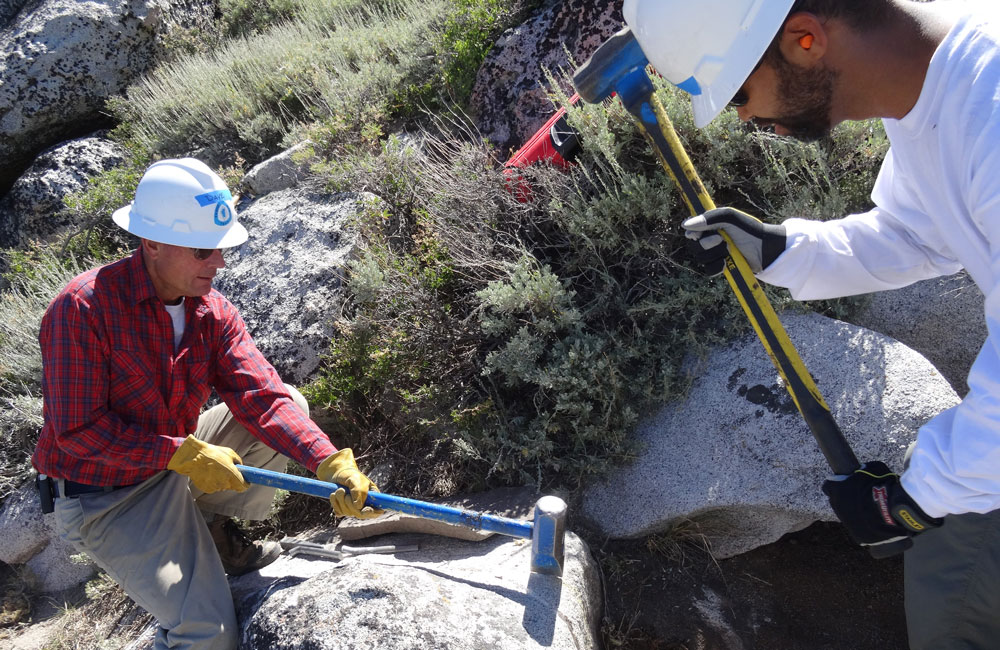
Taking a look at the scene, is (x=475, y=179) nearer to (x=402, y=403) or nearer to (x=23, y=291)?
(x=402, y=403)

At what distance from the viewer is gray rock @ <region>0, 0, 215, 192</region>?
23.1 ft

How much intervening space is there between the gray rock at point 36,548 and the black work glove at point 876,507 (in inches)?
169

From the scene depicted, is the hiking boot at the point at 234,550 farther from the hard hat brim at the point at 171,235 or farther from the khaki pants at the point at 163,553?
the hard hat brim at the point at 171,235

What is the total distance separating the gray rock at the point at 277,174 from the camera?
506 centimetres

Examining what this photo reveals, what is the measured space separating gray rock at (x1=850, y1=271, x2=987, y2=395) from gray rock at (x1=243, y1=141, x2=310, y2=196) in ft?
12.8

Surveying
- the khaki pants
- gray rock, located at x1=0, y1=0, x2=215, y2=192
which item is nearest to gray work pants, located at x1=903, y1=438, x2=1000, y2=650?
the khaki pants

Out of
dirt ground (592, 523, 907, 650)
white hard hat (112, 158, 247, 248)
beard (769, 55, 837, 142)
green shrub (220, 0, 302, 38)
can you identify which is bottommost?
dirt ground (592, 523, 907, 650)

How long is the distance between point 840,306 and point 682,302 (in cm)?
74

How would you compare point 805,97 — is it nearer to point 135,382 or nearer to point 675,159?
point 675,159

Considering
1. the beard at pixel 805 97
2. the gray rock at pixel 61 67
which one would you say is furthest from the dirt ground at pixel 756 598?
the gray rock at pixel 61 67

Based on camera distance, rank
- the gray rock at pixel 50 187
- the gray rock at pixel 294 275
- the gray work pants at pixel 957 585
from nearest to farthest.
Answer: the gray work pants at pixel 957 585 → the gray rock at pixel 294 275 → the gray rock at pixel 50 187

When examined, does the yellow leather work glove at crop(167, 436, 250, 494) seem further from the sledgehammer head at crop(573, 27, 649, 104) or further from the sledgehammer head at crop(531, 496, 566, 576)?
the sledgehammer head at crop(573, 27, 649, 104)

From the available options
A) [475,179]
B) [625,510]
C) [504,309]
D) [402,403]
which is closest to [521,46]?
[475,179]

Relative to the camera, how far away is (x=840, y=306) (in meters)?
3.13
